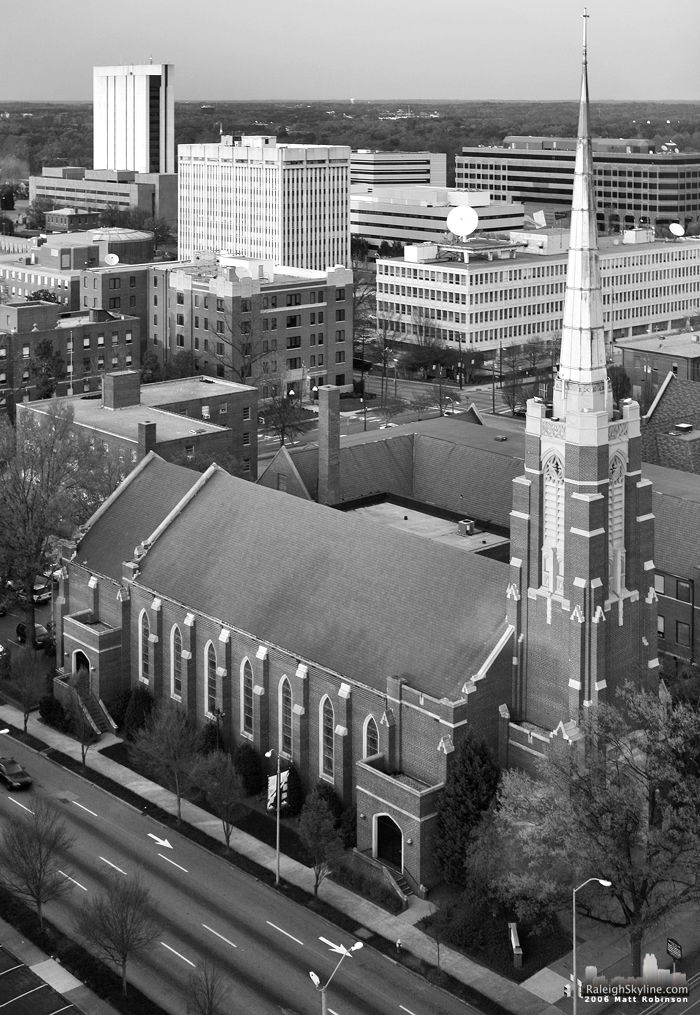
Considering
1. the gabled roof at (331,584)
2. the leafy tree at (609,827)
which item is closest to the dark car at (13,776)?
the gabled roof at (331,584)

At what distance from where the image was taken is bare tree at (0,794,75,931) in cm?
5594

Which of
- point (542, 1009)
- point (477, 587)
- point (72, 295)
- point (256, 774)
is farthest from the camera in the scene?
point (72, 295)

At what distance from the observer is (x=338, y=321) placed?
163 meters

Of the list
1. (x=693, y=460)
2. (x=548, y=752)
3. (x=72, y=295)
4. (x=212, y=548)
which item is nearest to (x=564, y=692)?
(x=548, y=752)

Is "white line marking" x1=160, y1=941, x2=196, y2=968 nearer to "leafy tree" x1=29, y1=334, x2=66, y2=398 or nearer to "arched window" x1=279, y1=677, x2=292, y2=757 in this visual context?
"arched window" x1=279, y1=677, x2=292, y2=757

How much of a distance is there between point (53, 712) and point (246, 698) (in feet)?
41.1

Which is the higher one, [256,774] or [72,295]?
[72,295]

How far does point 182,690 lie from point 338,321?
95.1 m

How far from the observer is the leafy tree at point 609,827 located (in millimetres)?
52094

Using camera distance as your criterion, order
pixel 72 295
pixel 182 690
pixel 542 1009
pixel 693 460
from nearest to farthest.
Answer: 1. pixel 542 1009
2. pixel 182 690
3. pixel 693 460
4. pixel 72 295

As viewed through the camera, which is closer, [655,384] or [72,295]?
[655,384]

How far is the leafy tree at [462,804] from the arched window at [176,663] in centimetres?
2052

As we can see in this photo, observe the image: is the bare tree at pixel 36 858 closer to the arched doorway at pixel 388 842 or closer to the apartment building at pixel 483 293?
the arched doorway at pixel 388 842

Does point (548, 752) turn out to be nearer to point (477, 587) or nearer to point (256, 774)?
point (477, 587)
